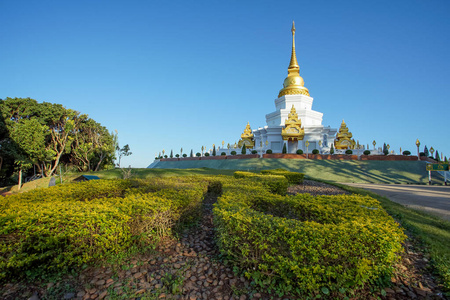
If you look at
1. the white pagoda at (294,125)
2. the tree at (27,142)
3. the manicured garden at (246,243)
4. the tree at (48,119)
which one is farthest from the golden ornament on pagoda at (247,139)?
the manicured garden at (246,243)

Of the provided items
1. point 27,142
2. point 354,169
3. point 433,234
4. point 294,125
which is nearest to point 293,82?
point 294,125

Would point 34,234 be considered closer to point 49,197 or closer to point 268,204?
point 49,197

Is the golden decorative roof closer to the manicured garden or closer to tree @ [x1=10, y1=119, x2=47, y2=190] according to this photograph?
tree @ [x1=10, y1=119, x2=47, y2=190]

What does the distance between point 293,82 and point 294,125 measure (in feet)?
35.0

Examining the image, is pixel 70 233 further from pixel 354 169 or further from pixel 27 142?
pixel 354 169

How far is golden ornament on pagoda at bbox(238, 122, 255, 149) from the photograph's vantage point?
3922 cm

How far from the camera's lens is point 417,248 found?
188 inches

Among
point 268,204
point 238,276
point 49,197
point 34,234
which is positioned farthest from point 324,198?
point 49,197

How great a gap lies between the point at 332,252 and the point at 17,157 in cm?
2533

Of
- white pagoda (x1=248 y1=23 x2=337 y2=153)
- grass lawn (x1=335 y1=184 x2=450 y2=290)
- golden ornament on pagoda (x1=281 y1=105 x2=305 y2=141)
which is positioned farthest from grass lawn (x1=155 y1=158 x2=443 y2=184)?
grass lawn (x1=335 y1=184 x2=450 y2=290)

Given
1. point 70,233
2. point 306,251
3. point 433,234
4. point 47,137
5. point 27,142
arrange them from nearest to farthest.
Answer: point 306,251 < point 70,233 < point 433,234 < point 27,142 < point 47,137

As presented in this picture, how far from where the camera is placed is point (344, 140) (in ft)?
120

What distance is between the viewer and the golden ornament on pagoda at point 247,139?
129 ft

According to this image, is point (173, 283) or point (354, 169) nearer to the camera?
point (173, 283)
